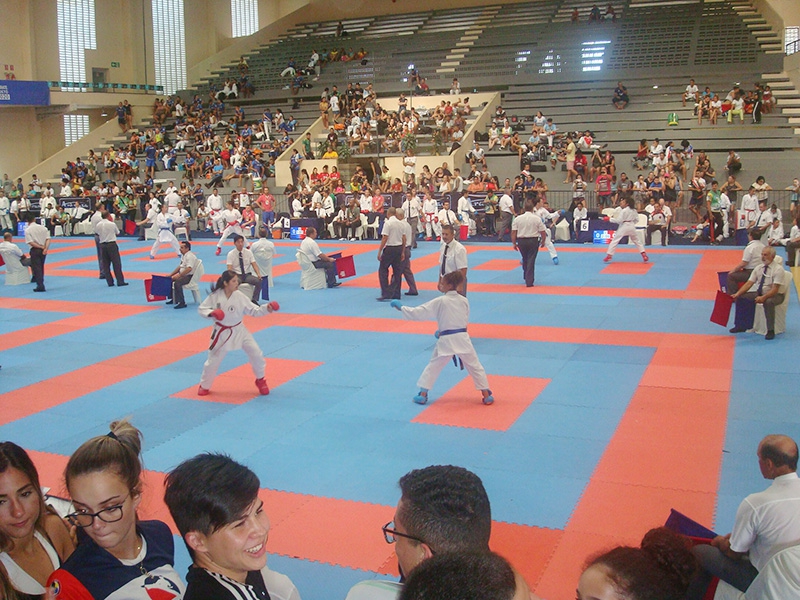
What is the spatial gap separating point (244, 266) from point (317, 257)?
8.09 ft

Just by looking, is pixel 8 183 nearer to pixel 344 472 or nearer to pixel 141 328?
pixel 141 328

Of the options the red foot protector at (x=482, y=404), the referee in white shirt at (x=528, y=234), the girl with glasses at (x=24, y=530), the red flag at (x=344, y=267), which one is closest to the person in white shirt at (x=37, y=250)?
the red flag at (x=344, y=267)

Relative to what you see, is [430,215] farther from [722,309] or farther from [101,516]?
[101,516]

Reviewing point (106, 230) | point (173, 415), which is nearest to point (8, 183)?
point (106, 230)

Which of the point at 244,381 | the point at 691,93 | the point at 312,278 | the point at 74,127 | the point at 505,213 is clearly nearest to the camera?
the point at 244,381

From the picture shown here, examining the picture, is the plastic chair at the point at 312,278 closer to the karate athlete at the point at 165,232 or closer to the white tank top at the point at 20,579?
the karate athlete at the point at 165,232

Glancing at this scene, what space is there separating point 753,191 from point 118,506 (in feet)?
76.1

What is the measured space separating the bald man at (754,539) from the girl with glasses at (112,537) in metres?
2.82

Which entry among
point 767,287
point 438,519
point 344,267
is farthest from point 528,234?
point 438,519

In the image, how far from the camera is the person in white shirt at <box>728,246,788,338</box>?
11.3m

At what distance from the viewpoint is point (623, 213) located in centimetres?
1884

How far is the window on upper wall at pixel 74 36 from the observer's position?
123 feet

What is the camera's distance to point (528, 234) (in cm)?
1558

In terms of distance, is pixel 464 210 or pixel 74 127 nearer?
pixel 464 210
